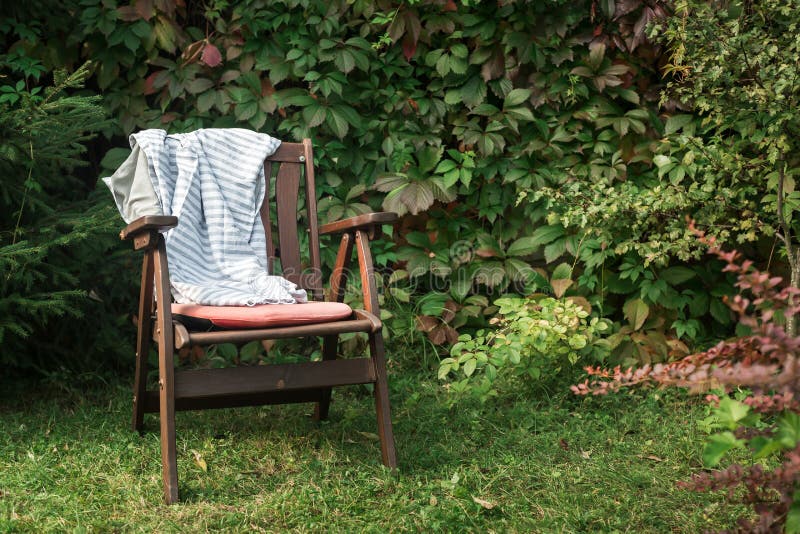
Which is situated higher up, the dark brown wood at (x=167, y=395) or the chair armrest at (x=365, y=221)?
the chair armrest at (x=365, y=221)

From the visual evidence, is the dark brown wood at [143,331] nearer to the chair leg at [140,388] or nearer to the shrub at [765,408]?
the chair leg at [140,388]

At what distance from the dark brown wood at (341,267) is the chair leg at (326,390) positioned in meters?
0.15

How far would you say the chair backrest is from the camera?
9.08 ft

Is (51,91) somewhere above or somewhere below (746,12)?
below

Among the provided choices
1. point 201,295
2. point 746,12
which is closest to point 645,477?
point 201,295

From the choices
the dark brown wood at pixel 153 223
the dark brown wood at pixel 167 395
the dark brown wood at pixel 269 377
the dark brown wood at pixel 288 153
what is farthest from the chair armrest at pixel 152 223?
the dark brown wood at pixel 288 153

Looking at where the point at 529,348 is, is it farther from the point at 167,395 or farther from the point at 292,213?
the point at 167,395

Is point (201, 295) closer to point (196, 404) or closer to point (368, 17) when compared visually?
point (196, 404)

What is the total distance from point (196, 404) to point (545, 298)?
1486 millimetres

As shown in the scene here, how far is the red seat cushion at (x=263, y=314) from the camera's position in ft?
7.20

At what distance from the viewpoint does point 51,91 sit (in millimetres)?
2854

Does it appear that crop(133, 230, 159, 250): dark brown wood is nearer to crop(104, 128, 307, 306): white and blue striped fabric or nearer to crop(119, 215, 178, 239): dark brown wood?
crop(119, 215, 178, 239): dark brown wood

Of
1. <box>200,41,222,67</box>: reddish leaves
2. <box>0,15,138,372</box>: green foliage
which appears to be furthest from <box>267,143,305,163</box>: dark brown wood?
<box>200,41,222,67</box>: reddish leaves

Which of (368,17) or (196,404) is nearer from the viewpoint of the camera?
(196,404)
